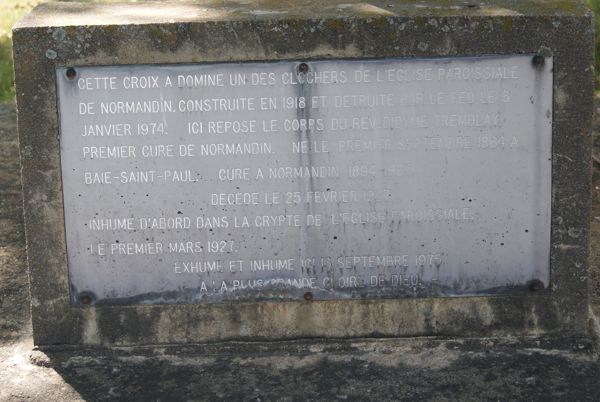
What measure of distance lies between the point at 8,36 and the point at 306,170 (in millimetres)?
6520

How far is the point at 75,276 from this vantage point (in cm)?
409

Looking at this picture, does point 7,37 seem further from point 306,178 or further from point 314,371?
point 314,371

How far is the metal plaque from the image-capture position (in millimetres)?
3979

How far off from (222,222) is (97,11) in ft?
3.66

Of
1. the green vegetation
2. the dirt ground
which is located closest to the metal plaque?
the dirt ground

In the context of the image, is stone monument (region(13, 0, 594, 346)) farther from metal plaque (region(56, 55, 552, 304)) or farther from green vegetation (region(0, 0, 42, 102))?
green vegetation (region(0, 0, 42, 102))

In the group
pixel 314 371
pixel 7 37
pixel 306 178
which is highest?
pixel 7 37

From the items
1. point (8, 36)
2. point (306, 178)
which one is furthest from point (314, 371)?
point (8, 36)

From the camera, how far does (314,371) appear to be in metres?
3.95

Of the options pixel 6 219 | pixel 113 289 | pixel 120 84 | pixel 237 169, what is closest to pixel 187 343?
pixel 113 289

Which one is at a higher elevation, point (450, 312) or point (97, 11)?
point (97, 11)

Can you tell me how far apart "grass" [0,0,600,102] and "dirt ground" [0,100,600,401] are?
4623 millimetres

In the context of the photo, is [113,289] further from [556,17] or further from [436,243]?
[556,17]

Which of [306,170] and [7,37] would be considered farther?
[7,37]
